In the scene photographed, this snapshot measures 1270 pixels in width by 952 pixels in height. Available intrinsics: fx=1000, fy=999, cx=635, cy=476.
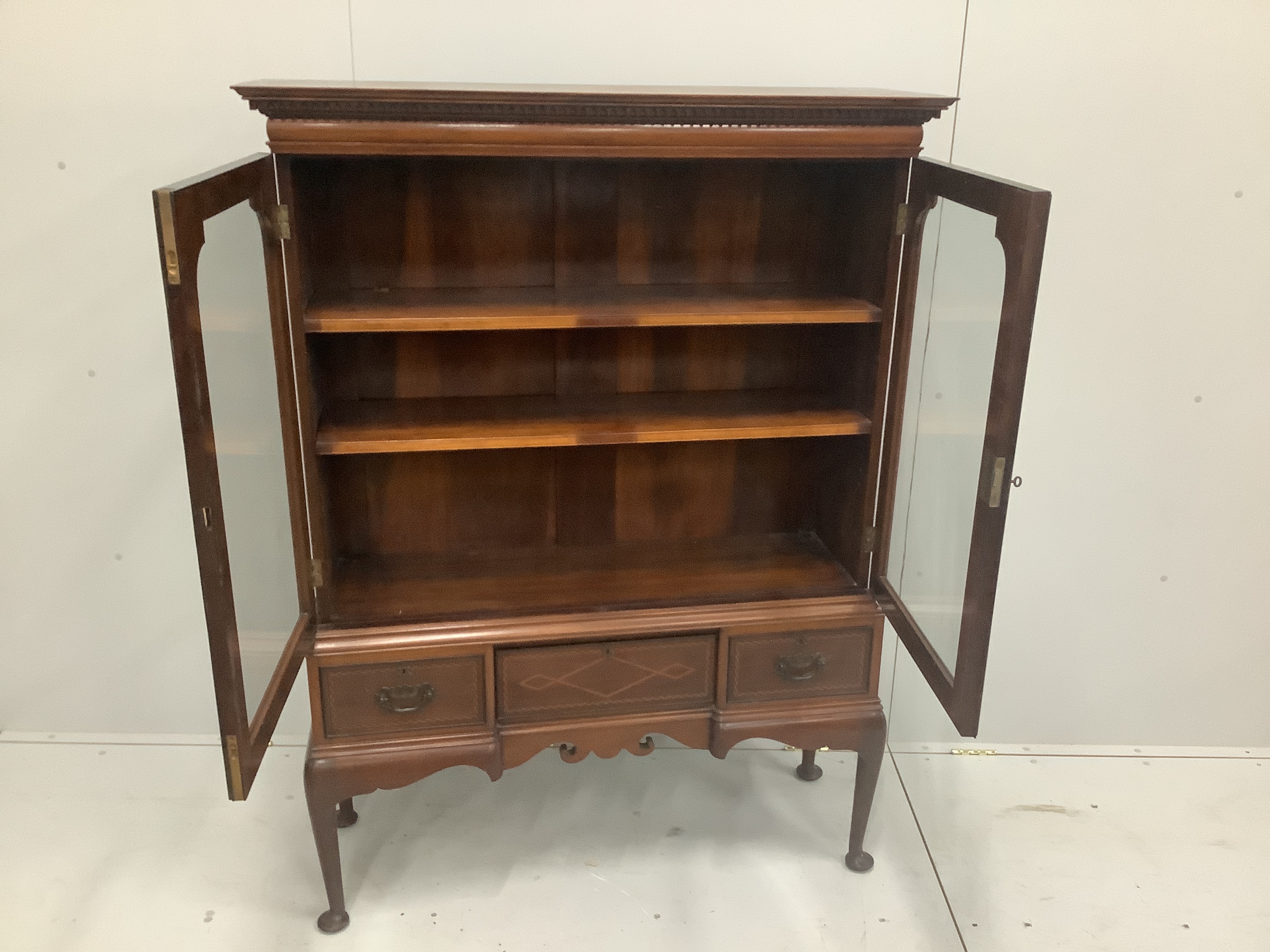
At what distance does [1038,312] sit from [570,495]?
933 millimetres

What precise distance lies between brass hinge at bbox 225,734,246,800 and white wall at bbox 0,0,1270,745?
2.90 feet

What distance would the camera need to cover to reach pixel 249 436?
1300 millimetres

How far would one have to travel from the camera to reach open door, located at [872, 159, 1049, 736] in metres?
1.25

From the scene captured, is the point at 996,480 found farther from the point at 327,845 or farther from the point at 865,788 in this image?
the point at 327,845

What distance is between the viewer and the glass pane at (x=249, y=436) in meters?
1.15

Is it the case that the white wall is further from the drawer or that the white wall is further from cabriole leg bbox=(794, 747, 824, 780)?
the drawer

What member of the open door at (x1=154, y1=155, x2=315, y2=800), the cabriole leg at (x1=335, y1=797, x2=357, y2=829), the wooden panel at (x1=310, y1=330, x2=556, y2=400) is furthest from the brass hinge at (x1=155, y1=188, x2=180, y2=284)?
the cabriole leg at (x1=335, y1=797, x2=357, y2=829)

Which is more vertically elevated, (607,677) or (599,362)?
(599,362)

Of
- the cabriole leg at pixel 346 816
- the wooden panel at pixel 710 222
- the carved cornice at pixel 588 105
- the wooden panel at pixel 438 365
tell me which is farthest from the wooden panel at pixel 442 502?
the carved cornice at pixel 588 105

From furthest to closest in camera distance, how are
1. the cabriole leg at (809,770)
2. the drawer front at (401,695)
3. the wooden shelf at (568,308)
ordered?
the cabriole leg at (809,770), the drawer front at (401,695), the wooden shelf at (568,308)

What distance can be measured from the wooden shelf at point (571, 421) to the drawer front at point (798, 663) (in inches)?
13.2

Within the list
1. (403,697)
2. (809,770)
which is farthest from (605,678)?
(809,770)

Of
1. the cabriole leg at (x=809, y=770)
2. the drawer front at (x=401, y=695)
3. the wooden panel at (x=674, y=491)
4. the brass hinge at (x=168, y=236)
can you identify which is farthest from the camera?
the cabriole leg at (x=809, y=770)

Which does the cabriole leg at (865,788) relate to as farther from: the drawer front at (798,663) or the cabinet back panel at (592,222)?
the cabinet back panel at (592,222)
